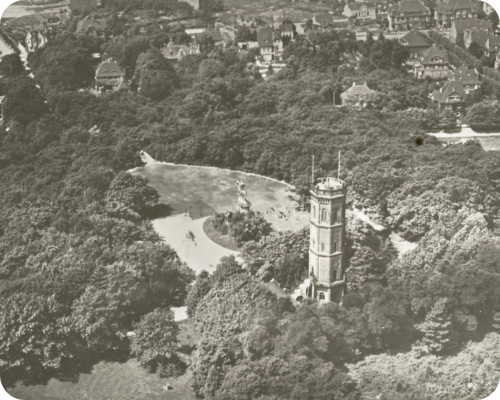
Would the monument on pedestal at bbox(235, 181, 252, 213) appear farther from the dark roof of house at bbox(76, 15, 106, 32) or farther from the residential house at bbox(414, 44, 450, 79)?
the dark roof of house at bbox(76, 15, 106, 32)

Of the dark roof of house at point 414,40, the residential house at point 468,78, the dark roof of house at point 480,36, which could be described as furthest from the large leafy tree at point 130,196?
the dark roof of house at point 480,36

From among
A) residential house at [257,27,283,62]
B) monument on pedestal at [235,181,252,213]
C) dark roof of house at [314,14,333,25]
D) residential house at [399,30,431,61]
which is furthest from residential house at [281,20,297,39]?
monument on pedestal at [235,181,252,213]

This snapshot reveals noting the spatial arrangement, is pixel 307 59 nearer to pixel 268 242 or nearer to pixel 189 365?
pixel 268 242

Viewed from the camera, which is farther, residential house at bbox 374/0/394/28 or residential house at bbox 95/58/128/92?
residential house at bbox 374/0/394/28

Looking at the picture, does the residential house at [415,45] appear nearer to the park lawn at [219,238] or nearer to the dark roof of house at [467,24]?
the dark roof of house at [467,24]

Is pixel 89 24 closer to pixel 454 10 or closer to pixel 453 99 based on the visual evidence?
pixel 454 10

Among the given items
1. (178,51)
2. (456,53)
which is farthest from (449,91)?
(178,51)
